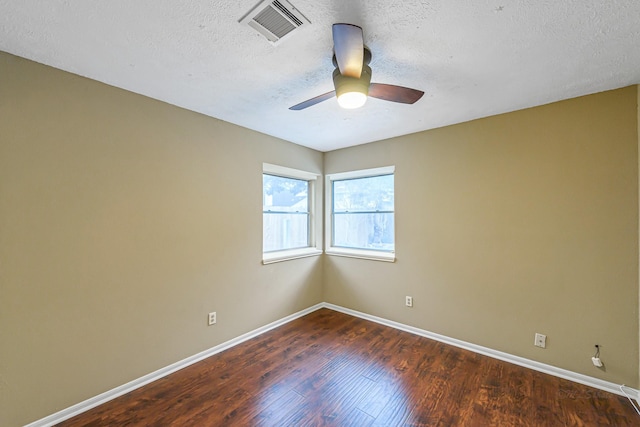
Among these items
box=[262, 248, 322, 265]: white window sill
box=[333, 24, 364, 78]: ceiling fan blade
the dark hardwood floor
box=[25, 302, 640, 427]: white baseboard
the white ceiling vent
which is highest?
the white ceiling vent

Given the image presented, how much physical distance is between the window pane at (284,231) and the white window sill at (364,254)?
1.55 feet

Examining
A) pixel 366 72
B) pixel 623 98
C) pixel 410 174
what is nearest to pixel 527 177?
pixel 623 98

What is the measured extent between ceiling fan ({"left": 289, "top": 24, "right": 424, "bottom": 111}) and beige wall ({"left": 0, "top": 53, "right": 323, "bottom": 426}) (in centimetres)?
148

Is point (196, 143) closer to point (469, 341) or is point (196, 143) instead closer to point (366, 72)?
point (366, 72)

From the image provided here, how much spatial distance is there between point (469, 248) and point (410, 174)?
107cm

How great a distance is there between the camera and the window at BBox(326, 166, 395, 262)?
346 centimetres

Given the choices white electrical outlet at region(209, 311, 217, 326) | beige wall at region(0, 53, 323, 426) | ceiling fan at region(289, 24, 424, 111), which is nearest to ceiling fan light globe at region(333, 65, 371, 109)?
ceiling fan at region(289, 24, 424, 111)

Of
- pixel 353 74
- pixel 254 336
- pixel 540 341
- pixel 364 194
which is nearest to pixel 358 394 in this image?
pixel 254 336

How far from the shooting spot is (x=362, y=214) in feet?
12.3

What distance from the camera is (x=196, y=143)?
2.53m

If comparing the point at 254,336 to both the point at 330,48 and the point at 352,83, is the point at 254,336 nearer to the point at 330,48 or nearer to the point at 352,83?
the point at 352,83

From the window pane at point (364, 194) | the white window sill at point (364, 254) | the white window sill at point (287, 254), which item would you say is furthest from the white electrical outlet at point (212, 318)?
the window pane at point (364, 194)

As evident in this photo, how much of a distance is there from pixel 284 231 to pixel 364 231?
3.79ft

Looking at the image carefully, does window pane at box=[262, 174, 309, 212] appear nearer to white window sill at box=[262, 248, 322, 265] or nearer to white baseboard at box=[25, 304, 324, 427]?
white window sill at box=[262, 248, 322, 265]
